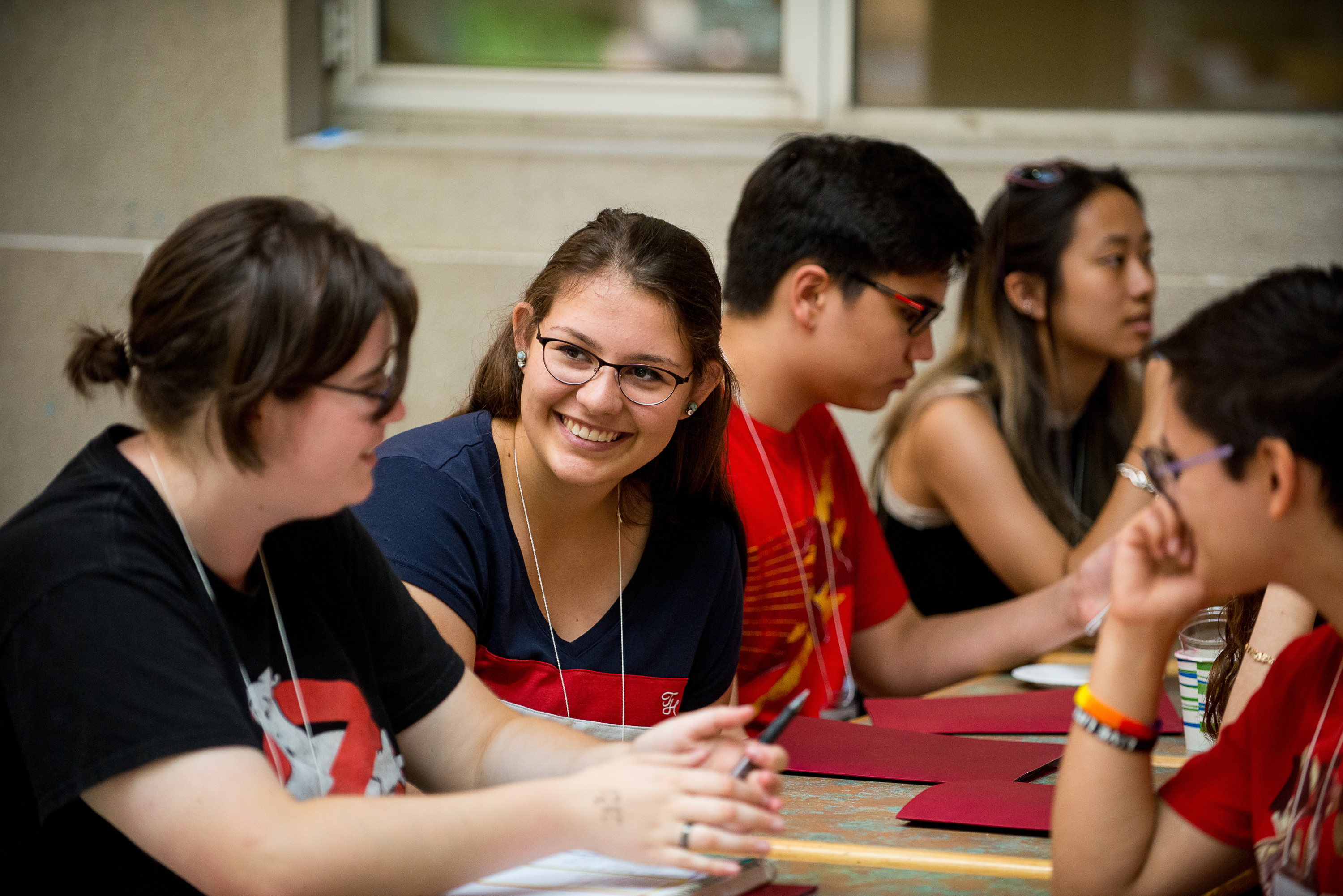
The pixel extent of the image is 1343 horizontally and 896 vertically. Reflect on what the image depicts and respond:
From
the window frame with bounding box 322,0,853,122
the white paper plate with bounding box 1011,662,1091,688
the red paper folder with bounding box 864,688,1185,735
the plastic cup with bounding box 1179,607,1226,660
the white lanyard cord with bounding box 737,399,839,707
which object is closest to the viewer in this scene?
the plastic cup with bounding box 1179,607,1226,660

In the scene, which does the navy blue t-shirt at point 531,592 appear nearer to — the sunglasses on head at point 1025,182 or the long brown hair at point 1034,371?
the long brown hair at point 1034,371

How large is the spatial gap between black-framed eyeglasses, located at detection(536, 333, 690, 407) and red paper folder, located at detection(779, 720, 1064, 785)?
52cm

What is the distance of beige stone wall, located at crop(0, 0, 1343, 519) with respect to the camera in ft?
12.4

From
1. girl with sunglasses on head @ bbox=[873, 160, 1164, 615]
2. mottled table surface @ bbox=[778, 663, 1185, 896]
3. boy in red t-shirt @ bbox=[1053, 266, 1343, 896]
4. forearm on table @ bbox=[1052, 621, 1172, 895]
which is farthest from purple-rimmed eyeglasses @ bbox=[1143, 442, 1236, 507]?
girl with sunglasses on head @ bbox=[873, 160, 1164, 615]

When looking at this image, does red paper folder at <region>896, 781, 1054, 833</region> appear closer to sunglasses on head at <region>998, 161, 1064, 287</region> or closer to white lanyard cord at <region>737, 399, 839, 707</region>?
white lanyard cord at <region>737, 399, 839, 707</region>

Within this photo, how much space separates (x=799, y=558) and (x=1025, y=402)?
909 millimetres

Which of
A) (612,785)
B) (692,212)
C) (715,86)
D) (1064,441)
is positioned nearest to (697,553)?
(612,785)

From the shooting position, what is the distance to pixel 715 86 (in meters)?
4.00

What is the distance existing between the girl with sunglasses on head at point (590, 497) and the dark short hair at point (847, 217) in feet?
1.71

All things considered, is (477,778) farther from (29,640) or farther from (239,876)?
(29,640)

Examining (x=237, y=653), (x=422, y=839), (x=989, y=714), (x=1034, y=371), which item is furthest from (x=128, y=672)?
(x=1034, y=371)

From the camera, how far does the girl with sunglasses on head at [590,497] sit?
1.77 meters

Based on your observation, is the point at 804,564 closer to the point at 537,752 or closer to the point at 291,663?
the point at 537,752

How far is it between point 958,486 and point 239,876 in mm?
2063
